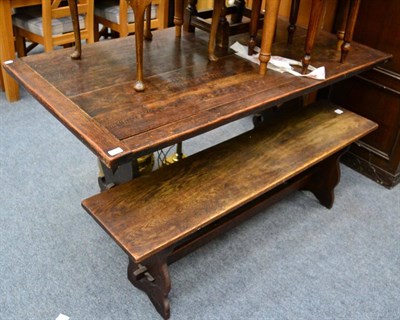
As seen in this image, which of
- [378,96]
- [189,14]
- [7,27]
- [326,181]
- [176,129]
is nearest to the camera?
[176,129]

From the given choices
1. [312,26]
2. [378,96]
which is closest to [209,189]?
[312,26]

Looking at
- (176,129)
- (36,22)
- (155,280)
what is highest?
(176,129)

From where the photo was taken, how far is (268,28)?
1.72 m

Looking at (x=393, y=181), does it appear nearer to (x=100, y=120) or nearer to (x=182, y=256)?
(x=182, y=256)

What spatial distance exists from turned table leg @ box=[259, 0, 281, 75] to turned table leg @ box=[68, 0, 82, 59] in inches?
28.9

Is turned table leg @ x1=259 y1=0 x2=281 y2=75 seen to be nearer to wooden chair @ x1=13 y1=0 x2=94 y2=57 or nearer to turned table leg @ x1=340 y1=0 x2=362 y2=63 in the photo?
turned table leg @ x1=340 y1=0 x2=362 y2=63

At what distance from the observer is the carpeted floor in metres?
1.74

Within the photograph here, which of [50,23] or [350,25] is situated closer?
[350,25]

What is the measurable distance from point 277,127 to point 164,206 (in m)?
0.78

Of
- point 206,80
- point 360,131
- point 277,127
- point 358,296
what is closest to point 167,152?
point 277,127

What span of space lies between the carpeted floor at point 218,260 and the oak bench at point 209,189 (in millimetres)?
142

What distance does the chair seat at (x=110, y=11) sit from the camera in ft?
10.9

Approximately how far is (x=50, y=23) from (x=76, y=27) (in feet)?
4.15

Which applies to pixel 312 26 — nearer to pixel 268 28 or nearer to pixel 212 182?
pixel 268 28
